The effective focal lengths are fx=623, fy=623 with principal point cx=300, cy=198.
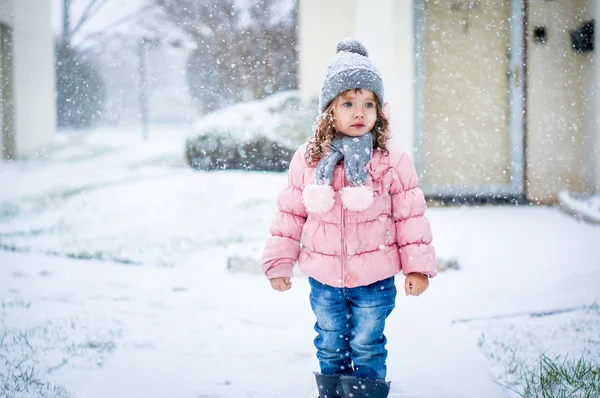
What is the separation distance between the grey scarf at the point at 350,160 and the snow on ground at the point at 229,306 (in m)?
0.97

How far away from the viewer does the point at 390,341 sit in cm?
312

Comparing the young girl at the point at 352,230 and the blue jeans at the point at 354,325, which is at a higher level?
the young girl at the point at 352,230

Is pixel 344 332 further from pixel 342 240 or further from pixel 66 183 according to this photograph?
pixel 66 183

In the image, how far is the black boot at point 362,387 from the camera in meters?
2.14

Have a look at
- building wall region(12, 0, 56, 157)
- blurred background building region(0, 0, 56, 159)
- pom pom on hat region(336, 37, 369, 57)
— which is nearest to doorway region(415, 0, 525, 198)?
pom pom on hat region(336, 37, 369, 57)

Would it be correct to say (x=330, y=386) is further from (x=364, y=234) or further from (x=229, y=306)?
(x=229, y=306)

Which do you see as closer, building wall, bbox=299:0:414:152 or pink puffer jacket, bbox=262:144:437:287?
pink puffer jacket, bbox=262:144:437:287

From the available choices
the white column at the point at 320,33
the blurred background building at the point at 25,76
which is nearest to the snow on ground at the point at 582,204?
the white column at the point at 320,33

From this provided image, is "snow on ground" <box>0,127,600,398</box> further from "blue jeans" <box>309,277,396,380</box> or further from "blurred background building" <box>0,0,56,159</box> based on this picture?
"blurred background building" <box>0,0,56,159</box>

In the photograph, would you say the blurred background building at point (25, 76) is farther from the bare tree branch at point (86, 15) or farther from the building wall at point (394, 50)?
the building wall at point (394, 50)

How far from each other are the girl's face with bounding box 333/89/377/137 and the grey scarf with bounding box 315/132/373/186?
0.09 feet

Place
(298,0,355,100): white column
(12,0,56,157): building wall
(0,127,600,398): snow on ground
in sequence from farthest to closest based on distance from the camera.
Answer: (12,0,56,157): building wall, (298,0,355,100): white column, (0,127,600,398): snow on ground

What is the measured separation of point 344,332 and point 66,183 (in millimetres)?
8181

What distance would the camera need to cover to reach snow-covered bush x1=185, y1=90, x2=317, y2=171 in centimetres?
816
